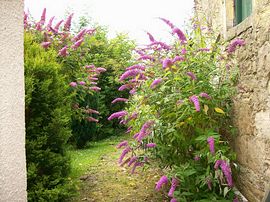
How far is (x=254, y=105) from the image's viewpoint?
8.87ft

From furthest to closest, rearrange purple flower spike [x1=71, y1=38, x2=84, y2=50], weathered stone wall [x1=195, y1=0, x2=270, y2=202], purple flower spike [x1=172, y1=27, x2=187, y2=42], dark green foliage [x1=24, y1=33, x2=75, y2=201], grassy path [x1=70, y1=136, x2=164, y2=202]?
purple flower spike [x1=71, y1=38, x2=84, y2=50], grassy path [x1=70, y1=136, x2=164, y2=202], dark green foliage [x1=24, y1=33, x2=75, y2=201], purple flower spike [x1=172, y1=27, x2=187, y2=42], weathered stone wall [x1=195, y1=0, x2=270, y2=202]

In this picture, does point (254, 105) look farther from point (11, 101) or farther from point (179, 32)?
point (11, 101)

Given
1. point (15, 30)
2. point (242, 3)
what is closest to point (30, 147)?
point (15, 30)

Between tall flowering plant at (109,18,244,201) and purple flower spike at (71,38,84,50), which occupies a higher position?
purple flower spike at (71,38,84,50)

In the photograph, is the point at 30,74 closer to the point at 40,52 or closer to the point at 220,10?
the point at 40,52

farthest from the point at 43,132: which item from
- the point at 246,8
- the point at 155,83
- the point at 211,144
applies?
the point at 246,8

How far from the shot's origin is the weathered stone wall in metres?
2.43

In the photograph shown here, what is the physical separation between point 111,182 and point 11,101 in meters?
2.38

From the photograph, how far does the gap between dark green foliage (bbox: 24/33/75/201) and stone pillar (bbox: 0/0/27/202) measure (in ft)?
3.61

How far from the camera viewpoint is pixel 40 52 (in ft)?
12.7

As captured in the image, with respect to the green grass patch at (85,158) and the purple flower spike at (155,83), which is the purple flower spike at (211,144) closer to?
the purple flower spike at (155,83)

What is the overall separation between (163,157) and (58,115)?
1.20 m

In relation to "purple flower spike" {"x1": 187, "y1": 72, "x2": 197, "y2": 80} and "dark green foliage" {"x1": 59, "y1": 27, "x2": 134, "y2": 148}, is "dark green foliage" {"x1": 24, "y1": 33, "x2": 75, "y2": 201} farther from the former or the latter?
"dark green foliage" {"x1": 59, "y1": 27, "x2": 134, "y2": 148}

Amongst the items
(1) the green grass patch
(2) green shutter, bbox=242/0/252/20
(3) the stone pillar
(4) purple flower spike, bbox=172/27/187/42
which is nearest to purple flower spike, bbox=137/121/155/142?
(4) purple flower spike, bbox=172/27/187/42
